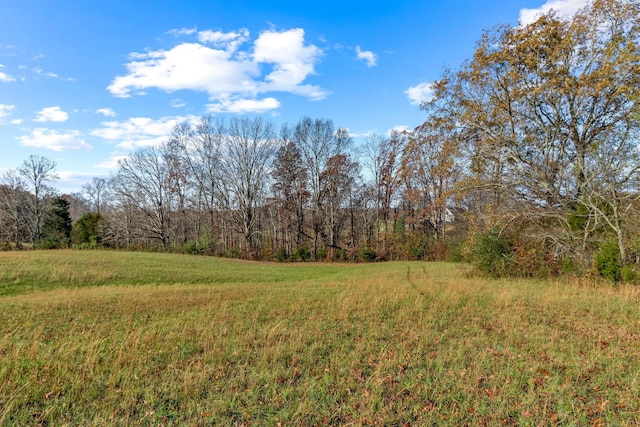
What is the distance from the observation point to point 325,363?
4.63 m

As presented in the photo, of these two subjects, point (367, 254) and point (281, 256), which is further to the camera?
point (281, 256)

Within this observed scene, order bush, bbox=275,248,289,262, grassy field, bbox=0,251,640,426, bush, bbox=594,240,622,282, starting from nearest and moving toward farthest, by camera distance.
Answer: grassy field, bbox=0,251,640,426
bush, bbox=594,240,622,282
bush, bbox=275,248,289,262

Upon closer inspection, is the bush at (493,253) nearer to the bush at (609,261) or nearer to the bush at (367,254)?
the bush at (609,261)

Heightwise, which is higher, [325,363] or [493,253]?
[493,253]

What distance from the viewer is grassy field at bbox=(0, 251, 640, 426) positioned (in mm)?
3387

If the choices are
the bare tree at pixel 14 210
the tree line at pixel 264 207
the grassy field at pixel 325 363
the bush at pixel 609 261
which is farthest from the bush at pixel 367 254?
the bare tree at pixel 14 210

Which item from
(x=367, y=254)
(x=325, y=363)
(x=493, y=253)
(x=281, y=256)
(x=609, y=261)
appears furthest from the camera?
(x=281, y=256)

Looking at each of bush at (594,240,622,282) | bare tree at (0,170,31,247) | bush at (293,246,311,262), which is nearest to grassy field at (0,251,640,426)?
bush at (594,240,622,282)

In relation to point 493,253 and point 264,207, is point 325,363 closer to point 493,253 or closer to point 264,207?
point 493,253

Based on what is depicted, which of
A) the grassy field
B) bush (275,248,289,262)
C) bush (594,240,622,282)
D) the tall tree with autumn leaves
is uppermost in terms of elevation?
the tall tree with autumn leaves

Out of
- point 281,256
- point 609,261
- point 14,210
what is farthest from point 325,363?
point 14,210

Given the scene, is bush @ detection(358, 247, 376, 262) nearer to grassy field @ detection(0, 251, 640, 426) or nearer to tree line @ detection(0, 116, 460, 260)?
tree line @ detection(0, 116, 460, 260)

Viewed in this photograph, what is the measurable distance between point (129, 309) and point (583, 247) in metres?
16.7

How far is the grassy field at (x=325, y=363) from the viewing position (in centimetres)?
339
